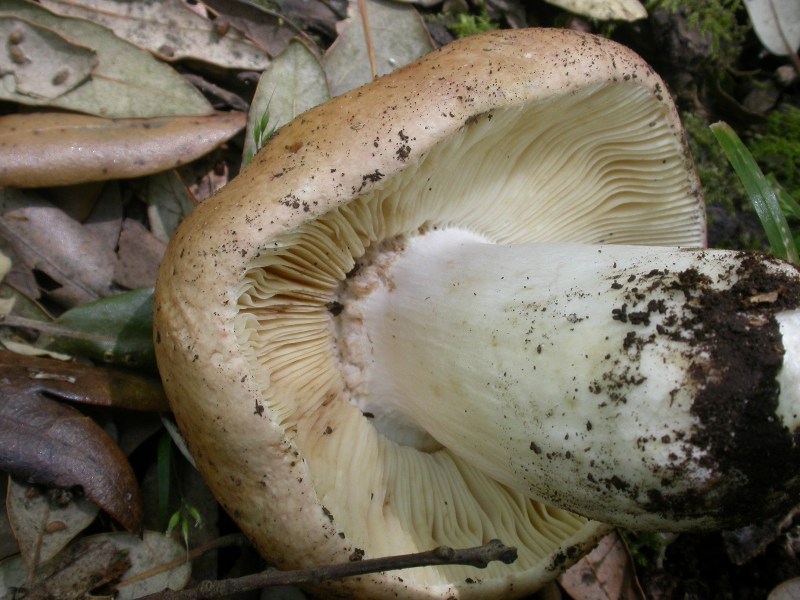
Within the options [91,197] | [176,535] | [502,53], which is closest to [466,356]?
[502,53]

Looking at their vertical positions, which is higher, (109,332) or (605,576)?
(109,332)

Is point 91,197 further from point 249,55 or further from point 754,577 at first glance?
point 754,577

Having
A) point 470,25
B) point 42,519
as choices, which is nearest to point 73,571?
point 42,519

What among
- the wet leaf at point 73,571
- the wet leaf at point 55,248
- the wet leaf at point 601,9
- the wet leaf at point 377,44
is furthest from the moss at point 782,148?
the wet leaf at point 73,571

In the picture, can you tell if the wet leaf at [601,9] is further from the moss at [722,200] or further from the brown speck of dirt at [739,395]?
the brown speck of dirt at [739,395]

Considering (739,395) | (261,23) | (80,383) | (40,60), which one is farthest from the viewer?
(261,23)

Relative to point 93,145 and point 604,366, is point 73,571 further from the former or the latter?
point 604,366

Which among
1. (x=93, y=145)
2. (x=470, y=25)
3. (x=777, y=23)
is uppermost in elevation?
(x=777, y=23)

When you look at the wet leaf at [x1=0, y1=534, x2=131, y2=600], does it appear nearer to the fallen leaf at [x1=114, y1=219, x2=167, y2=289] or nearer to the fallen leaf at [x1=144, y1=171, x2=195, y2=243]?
the fallen leaf at [x1=114, y1=219, x2=167, y2=289]
